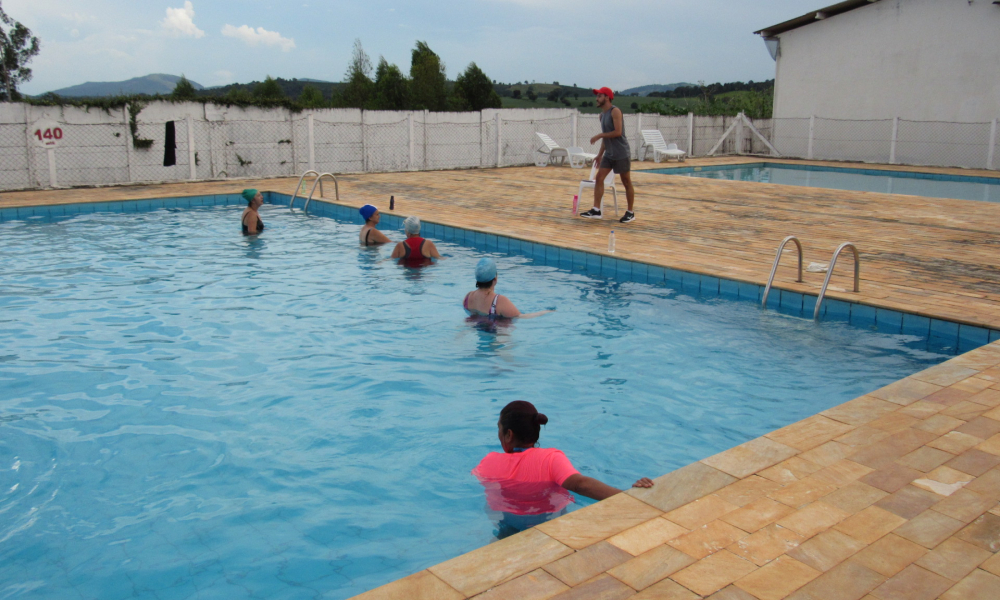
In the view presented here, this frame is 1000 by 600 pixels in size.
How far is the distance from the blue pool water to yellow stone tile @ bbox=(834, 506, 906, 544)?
5.08 feet

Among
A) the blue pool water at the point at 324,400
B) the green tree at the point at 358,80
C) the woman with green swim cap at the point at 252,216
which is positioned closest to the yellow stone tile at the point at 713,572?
the blue pool water at the point at 324,400

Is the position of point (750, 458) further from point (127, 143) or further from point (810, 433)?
point (127, 143)

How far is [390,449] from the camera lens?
4.33 meters

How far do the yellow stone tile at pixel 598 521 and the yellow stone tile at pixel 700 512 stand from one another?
0.08 m

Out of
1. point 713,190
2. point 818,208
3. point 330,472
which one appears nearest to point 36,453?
point 330,472

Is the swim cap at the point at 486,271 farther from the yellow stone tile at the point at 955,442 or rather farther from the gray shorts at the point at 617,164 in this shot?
the gray shorts at the point at 617,164

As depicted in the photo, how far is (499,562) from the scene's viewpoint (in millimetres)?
2336

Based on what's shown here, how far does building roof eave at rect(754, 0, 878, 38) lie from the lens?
73.1ft

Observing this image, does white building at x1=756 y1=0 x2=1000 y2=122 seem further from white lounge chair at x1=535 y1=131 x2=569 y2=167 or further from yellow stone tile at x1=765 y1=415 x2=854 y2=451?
yellow stone tile at x1=765 y1=415 x2=854 y2=451

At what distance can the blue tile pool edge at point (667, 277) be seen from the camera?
541cm

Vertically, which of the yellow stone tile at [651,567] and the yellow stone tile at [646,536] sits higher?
the yellow stone tile at [646,536]

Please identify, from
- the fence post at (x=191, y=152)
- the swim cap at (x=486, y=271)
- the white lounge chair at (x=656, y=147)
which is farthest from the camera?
the white lounge chair at (x=656, y=147)

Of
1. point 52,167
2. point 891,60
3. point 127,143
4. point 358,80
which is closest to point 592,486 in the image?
point 52,167

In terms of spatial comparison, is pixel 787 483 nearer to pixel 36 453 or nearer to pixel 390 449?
pixel 390 449
